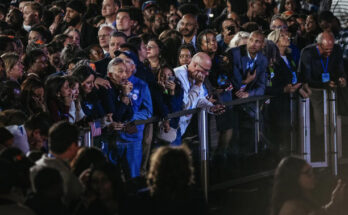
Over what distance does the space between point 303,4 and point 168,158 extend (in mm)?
12197

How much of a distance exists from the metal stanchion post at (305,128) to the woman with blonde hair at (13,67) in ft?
13.7

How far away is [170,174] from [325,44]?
7299mm

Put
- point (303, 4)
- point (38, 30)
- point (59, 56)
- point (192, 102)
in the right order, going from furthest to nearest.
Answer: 1. point (303, 4)
2. point (38, 30)
3. point (59, 56)
4. point (192, 102)

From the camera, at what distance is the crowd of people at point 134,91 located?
22.3 ft

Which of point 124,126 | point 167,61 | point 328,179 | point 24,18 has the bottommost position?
point 328,179

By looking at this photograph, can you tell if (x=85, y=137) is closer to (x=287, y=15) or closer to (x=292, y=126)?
(x=292, y=126)

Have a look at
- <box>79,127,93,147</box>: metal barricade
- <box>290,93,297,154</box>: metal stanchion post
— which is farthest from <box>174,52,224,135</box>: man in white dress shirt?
<box>79,127,93,147</box>: metal barricade

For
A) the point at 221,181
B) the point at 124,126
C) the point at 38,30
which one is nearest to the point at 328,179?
the point at 221,181

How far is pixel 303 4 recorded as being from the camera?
60.1 feet

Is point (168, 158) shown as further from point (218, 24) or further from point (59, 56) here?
point (218, 24)

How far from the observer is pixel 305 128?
500 inches

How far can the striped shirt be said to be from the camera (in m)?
16.3

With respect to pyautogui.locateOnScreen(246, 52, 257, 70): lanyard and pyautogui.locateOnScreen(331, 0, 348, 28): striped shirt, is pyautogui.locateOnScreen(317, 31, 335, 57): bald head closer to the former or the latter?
pyautogui.locateOnScreen(246, 52, 257, 70): lanyard

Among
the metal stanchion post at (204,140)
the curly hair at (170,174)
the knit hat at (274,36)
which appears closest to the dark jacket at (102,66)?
the metal stanchion post at (204,140)
